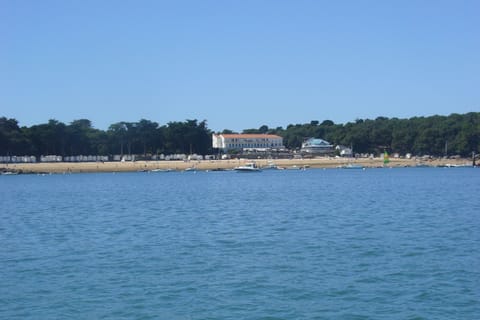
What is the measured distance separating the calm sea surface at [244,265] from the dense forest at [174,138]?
107870mm

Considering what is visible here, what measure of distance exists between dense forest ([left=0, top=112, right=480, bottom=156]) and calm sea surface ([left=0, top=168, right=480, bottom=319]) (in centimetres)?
10787

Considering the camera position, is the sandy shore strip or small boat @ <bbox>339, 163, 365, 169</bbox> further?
small boat @ <bbox>339, 163, 365, 169</bbox>

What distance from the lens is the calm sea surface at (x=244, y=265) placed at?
1809cm

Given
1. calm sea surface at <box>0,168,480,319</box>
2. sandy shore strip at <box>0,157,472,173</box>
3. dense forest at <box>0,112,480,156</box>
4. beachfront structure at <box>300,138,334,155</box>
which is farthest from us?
beachfront structure at <box>300,138,334,155</box>

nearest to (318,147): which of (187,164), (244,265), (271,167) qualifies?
(271,167)

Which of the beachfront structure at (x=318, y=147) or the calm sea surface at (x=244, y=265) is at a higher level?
the beachfront structure at (x=318, y=147)

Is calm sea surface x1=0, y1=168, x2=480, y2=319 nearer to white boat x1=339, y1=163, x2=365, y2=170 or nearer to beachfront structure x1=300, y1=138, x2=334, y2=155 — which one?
white boat x1=339, y1=163, x2=365, y2=170

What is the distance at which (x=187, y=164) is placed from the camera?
143m

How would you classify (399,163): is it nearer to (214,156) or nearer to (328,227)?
(214,156)

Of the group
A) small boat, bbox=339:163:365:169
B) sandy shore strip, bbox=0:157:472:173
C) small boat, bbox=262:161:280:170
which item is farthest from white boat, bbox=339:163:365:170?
small boat, bbox=262:161:280:170

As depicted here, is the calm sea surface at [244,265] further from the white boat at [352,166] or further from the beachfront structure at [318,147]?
the beachfront structure at [318,147]

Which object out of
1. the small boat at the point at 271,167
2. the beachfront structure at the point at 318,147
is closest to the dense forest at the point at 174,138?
the beachfront structure at the point at 318,147

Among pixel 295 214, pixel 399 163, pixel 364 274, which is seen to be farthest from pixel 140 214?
pixel 399 163

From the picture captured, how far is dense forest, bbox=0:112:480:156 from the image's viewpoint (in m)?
146
